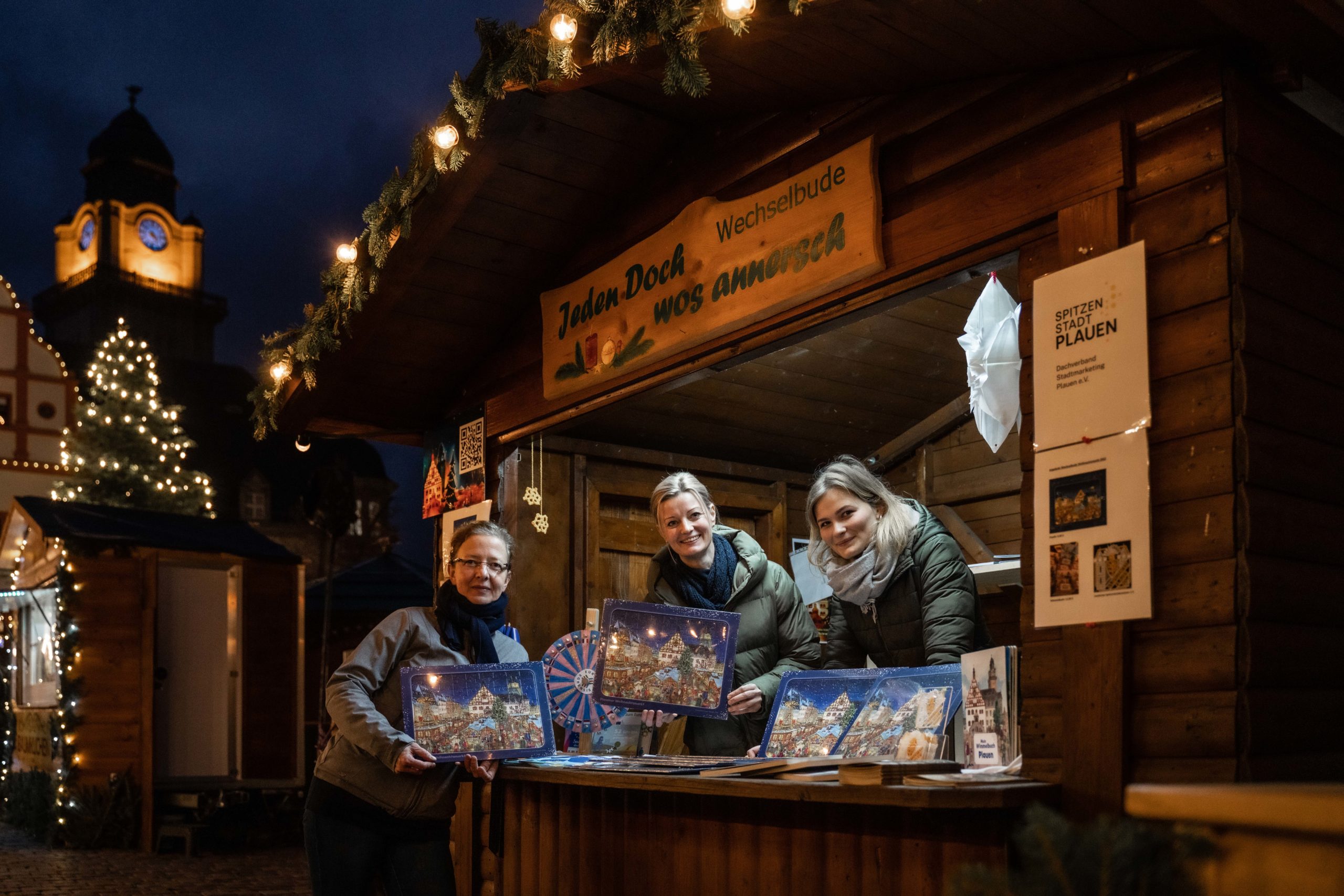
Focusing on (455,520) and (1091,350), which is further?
(455,520)

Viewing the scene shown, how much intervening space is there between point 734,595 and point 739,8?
223 cm

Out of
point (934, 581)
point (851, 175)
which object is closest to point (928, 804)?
point (934, 581)

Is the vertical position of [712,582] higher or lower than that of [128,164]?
lower

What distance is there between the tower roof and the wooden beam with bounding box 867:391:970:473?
169ft

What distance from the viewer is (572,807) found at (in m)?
4.30

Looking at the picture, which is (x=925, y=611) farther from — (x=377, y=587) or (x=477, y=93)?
(x=377, y=587)

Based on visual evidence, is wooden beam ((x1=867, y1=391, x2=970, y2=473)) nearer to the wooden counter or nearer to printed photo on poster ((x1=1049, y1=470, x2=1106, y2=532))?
the wooden counter

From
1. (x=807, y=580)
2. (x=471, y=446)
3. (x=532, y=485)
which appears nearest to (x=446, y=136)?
(x=471, y=446)

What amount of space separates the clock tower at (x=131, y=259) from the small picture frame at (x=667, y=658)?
4945 centimetres

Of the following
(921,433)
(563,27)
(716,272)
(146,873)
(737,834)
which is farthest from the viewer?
(146,873)

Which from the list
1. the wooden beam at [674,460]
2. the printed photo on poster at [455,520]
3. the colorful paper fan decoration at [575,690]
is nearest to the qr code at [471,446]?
the printed photo on poster at [455,520]

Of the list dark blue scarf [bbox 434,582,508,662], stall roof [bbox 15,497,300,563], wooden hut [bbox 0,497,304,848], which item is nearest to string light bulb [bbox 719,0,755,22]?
dark blue scarf [bbox 434,582,508,662]

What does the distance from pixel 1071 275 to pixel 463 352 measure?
3.73 metres

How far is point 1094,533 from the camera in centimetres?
302
